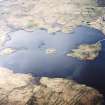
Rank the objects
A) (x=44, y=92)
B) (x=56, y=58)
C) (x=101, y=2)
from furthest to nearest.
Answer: (x=101, y=2), (x=56, y=58), (x=44, y=92)

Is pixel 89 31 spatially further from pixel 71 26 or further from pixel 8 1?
pixel 8 1

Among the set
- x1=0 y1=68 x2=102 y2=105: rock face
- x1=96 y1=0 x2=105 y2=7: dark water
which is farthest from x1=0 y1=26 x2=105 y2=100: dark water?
x1=96 y1=0 x2=105 y2=7: dark water

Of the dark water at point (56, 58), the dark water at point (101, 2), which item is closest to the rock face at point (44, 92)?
the dark water at point (56, 58)

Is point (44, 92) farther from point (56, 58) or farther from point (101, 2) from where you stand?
point (101, 2)

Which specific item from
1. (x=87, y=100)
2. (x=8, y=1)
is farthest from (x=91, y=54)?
(x=8, y=1)

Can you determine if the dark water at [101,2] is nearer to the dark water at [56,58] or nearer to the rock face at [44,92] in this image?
the dark water at [56,58]

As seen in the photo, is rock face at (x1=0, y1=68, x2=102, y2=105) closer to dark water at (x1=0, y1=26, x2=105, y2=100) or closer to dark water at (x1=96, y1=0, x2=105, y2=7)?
dark water at (x1=0, y1=26, x2=105, y2=100)

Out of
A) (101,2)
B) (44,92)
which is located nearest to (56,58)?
(44,92)
